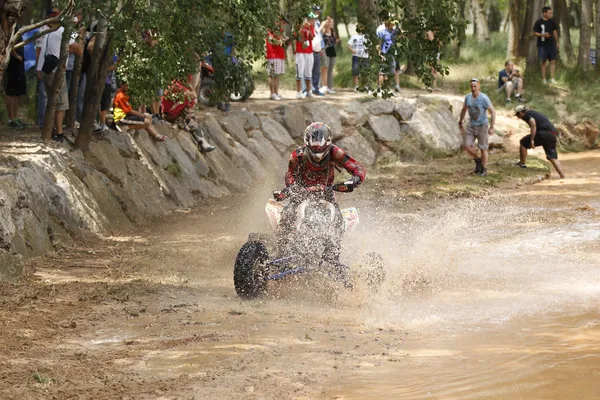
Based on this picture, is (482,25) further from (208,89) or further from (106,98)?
(106,98)

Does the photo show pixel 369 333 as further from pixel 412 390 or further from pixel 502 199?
pixel 502 199

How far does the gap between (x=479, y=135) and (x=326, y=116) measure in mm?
3645

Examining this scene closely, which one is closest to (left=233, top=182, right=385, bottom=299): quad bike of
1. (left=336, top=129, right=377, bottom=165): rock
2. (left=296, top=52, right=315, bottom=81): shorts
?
(left=336, top=129, right=377, bottom=165): rock

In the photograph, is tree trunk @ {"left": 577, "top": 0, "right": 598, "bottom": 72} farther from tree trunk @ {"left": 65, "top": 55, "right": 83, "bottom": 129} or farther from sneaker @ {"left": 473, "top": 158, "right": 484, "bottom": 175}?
tree trunk @ {"left": 65, "top": 55, "right": 83, "bottom": 129}

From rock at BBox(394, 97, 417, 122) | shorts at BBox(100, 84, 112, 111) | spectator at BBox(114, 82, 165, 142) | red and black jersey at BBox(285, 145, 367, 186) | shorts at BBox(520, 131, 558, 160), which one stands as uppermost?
shorts at BBox(100, 84, 112, 111)

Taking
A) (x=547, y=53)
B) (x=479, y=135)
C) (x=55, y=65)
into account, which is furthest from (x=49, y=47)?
(x=547, y=53)

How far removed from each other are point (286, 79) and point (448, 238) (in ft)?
40.4

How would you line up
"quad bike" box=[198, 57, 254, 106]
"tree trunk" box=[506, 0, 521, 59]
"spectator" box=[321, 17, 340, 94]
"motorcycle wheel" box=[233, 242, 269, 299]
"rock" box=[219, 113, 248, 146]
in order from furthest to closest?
1. "tree trunk" box=[506, 0, 521, 59]
2. "spectator" box=[321, 17, 340, 94]
3. "rock" box=[219, 113, 248, 146]
4. "quad bike" box=[198, 57, 254, 106]
5. "motorcycle wheel" box=[233, 242, 269, 299]

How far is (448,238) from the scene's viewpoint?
14781 millimetres

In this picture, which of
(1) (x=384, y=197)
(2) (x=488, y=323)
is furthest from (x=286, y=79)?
(2) (x=488, y=323)

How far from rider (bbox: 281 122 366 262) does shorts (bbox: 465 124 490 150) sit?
9781 mm

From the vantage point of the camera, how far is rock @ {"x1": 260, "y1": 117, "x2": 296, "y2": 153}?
20953mm

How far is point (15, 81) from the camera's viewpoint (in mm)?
15484

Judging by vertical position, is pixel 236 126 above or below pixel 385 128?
above
